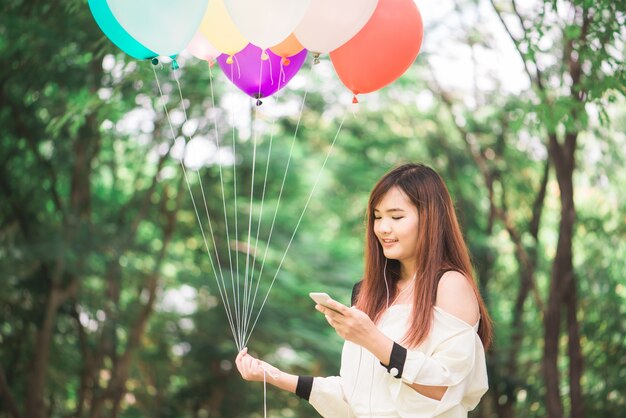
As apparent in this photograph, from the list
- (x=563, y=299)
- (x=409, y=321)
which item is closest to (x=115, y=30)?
(x=409, y=321)

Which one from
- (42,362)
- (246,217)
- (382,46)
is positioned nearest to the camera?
(382,46)

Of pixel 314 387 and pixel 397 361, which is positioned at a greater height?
pixel 397 361

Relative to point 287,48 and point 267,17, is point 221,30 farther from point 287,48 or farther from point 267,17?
point 267,17

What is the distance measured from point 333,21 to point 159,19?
2.11ft

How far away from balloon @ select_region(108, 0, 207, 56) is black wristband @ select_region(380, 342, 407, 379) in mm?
1532

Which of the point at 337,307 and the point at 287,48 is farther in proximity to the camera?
the point at 287,48

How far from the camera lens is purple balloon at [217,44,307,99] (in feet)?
11.3

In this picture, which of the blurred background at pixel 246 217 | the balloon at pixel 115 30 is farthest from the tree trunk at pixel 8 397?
the balloon at pixel 115 30

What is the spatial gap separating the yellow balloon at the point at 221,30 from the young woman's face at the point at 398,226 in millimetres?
1204

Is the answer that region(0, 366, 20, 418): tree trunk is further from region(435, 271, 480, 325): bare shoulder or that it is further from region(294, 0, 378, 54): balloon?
region(435, 271, 480, 325): bare shoulder

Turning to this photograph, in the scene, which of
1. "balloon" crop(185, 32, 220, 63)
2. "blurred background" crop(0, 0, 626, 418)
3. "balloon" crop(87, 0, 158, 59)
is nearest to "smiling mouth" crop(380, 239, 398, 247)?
"balloon" crop(87, 0, 158, 59)

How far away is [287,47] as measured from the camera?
3438 millimetres

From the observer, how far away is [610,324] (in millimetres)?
6949

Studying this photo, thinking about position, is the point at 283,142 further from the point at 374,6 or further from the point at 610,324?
the point at 374,6
